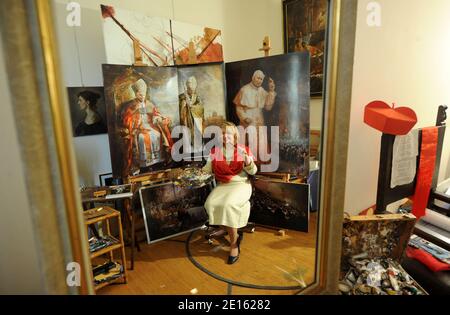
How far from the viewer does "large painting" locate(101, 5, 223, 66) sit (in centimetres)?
164

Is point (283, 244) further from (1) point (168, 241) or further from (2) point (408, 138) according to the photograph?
(2) point (408, 138)

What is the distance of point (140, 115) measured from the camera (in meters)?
1.71

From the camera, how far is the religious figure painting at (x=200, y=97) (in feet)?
6.22

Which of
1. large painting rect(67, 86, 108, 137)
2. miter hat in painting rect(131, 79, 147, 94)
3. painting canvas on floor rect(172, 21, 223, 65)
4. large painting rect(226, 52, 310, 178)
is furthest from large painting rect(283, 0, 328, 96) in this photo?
large painting rect(67, 86, 108, 137)

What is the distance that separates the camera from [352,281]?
1336 millimetres

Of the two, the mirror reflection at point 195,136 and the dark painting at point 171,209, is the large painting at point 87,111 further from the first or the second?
the dark painting at point 171,209

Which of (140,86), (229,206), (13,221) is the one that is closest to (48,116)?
(13,221)

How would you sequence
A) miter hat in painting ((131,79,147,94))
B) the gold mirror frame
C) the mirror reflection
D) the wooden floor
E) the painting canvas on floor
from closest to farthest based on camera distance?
the gold mirror frame < the wooden floor < the mirror reflection < miter hat in painting ((131,79,147,94)) < the painting canvas on floor

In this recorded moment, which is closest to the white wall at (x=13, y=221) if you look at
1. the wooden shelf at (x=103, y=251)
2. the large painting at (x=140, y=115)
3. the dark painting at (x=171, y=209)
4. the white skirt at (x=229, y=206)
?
the wooden shelf at (x=103, y=251)

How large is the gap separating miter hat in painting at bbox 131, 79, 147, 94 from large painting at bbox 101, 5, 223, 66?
0.17 meters

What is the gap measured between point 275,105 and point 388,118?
2.40 ft

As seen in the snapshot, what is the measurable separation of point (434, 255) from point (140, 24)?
7.68 ft

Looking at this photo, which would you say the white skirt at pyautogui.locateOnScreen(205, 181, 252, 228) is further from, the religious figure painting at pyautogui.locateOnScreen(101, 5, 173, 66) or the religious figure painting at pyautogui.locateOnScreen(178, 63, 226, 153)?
the religious figure painting at pyautogui.locateOnScreen(101, 5, 173, 66)

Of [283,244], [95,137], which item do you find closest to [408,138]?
[283,244]
